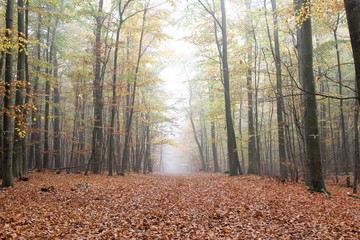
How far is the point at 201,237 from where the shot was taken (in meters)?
5.56

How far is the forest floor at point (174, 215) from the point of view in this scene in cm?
572

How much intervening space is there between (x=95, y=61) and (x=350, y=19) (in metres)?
17.5

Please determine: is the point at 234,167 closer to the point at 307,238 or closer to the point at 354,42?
the point at 307,238

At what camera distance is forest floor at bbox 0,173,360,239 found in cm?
572

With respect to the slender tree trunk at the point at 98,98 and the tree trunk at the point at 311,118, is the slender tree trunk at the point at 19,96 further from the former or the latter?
the tree trunk at the point at 311,118

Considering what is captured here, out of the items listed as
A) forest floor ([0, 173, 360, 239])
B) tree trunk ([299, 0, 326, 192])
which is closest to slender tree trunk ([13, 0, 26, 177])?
forest floor ([0, 173, 360, 239])

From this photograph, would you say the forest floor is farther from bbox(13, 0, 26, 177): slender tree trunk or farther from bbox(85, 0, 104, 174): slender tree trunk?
bbox(85, 0, 104, 174): slender tree trunk

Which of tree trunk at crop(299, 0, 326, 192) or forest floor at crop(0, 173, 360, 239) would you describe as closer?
forest floor at crop(0, 173, 360, 239)

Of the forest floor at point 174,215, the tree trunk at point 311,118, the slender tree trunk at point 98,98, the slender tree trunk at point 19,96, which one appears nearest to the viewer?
the forest floor at point 174,215

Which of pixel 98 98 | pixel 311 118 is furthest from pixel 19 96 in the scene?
pixel 311 118

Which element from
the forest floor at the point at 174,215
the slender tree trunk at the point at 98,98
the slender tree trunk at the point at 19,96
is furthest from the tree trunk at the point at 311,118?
the slender tree trunk at the point at 98,98

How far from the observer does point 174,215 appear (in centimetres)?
730

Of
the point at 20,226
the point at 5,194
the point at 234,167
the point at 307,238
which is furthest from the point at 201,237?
the point at 234,167

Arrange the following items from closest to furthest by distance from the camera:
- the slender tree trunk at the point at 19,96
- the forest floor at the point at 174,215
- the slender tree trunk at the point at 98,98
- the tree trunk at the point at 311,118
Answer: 1. the forest floor at the point at 174,215
2. the tree trunk at the point at 311,118
3. the slender tree trunk at the point at 19,96
4. the slender tree trunk at the point at 98,98
